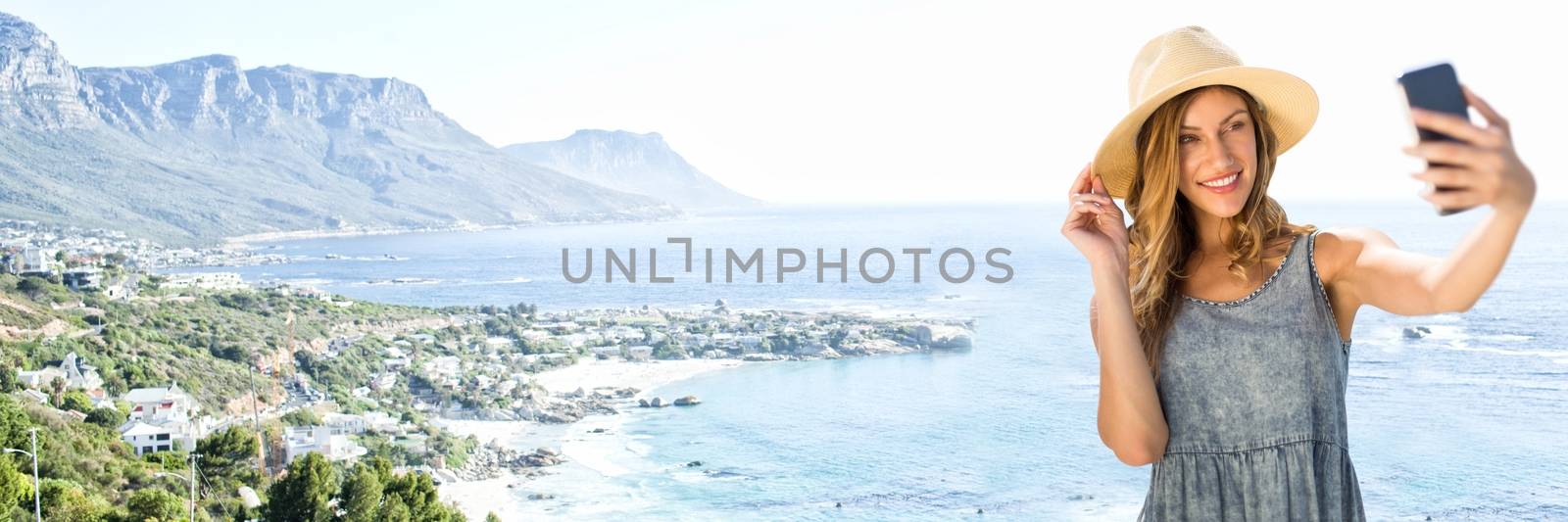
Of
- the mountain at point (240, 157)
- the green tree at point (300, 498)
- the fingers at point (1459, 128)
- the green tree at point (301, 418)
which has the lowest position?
the green tree at point (301, 418)

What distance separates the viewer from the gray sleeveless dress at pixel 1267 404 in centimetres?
78

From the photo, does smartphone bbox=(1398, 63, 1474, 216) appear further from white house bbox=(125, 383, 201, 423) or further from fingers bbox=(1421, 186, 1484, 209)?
white house bbox=(125, 383, 201, 423)

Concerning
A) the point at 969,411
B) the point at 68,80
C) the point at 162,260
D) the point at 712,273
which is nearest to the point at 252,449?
the point at 969,411

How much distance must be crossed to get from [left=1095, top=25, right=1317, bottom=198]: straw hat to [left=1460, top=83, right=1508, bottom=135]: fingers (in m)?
0.27

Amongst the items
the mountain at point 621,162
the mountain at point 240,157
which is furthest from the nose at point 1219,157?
the mountain at point 621,162

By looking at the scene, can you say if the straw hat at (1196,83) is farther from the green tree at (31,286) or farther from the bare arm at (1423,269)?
the green tree at (31,286)

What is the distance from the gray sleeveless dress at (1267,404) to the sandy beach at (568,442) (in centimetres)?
1410

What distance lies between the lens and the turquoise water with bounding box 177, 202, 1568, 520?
622 inches

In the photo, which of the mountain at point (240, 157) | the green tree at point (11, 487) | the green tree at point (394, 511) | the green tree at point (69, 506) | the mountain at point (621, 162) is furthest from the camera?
the mountain at point (621, 162)

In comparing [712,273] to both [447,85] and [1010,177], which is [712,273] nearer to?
[1010,177]

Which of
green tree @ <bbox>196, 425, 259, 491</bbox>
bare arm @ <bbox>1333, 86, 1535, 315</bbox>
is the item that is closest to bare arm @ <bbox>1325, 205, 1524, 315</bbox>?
bare arm @ <bbox>1333, 86, 1535, 315</bbox>

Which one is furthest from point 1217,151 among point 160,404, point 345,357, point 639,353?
point 639,353

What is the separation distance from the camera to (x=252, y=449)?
13320 mm

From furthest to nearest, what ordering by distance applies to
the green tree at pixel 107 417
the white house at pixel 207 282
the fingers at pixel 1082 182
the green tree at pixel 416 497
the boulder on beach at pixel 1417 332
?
the white house at pixel 207 282, the boulder on beach at pixel 1417 332, the green tree at pixel 107 417, the green tree at pixel 416 497, the fingers at pixel 1082 182
